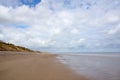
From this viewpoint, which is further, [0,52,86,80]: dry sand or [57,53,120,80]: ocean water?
[57,53,120,80]: ocean water

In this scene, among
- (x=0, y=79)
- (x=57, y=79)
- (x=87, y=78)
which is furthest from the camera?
(x=87, y=78)

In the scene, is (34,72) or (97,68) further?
(97,68)

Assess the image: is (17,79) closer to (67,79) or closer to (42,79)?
(42,79)

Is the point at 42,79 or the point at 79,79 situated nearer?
the point at 42,79

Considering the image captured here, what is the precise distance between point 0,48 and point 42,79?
54552mm

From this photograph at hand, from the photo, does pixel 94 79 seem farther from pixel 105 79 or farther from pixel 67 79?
pixel 67 79

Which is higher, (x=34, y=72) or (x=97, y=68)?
(x=97, y=68)

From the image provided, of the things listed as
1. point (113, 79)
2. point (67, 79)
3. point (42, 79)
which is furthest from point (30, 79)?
point (113, 79)

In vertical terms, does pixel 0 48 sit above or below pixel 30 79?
above

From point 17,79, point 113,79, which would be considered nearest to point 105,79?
point 113,79

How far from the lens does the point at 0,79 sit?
7691 mm

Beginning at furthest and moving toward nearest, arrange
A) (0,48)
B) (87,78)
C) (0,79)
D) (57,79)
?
(0,48) < (87,78) < (57,79) < (0,79)

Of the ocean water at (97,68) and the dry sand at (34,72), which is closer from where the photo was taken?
the dry sand at (34,72)

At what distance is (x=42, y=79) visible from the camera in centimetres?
805
